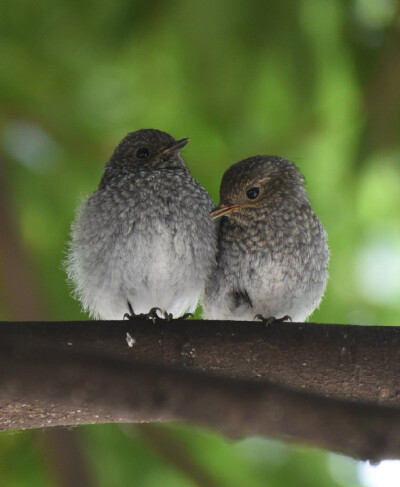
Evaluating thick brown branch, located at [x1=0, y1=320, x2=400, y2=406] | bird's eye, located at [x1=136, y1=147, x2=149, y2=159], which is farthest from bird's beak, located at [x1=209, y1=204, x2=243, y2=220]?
thick brown branch, located at [x1=0, y1=320, x2=400, y2=406]

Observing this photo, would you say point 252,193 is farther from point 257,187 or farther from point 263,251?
point 263,251

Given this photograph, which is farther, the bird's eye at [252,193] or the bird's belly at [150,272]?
the bird's eye at [252,193]

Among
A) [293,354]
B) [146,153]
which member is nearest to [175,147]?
[146,153]

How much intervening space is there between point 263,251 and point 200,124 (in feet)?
3.18

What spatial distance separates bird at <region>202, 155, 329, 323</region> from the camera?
2572 millimetres

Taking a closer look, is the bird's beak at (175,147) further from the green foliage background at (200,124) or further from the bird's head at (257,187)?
the green foliage background at (200,124)

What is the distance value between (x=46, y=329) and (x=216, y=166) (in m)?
1.71

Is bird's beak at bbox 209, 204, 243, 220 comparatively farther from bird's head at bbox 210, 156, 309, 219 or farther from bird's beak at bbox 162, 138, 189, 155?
bird's beak at bbox 162, 138, 189, 155

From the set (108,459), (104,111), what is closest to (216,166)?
(104,111)

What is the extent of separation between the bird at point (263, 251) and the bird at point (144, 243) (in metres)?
0.06

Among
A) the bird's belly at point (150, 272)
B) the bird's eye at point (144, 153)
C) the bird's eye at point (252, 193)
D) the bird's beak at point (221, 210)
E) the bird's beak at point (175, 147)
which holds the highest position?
the bird's eye at point (144, 153)

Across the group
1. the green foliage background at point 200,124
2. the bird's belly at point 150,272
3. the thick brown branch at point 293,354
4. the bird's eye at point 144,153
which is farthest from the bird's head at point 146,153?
the thick brown branch at point 293,354

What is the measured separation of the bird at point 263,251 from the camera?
257cm

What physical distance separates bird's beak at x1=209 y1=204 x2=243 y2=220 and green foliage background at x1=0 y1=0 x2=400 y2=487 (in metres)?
0.57
